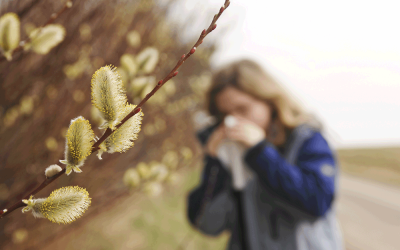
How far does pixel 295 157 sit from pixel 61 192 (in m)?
0.95

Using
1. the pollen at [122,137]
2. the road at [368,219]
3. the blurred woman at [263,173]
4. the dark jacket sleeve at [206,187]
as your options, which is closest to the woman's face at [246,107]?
the blurred woman at [263,173]

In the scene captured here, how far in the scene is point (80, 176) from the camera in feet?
3.18

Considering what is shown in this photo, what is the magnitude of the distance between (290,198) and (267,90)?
1.65ft

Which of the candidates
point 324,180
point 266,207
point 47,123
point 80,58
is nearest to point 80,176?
point 47,123

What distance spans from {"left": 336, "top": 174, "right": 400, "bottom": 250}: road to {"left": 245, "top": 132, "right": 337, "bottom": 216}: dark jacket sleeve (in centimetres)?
140

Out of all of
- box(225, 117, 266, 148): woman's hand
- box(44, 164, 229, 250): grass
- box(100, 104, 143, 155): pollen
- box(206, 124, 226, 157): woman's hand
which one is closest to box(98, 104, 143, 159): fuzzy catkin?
box(100, 104, 143, 155): pollen

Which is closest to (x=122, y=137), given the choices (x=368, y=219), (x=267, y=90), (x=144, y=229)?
(x=267, y=90)

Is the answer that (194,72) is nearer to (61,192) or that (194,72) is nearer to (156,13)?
(156,13)

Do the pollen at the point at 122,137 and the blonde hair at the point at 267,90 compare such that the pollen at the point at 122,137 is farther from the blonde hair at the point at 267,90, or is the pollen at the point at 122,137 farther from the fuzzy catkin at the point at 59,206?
the blonde hair at the point at 267,90

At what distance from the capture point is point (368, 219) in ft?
7.84

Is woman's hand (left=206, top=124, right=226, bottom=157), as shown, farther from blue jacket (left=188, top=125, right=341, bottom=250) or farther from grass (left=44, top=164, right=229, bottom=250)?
grass (left=44, top=164, right=229, bottom=250)

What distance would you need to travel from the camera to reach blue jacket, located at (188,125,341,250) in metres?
0.90

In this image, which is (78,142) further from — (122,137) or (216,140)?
(216,140)

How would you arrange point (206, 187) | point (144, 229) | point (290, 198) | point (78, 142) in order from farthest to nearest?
point (144, 229) < point (206, 187) < point (290, 198) < point (78, 142)
